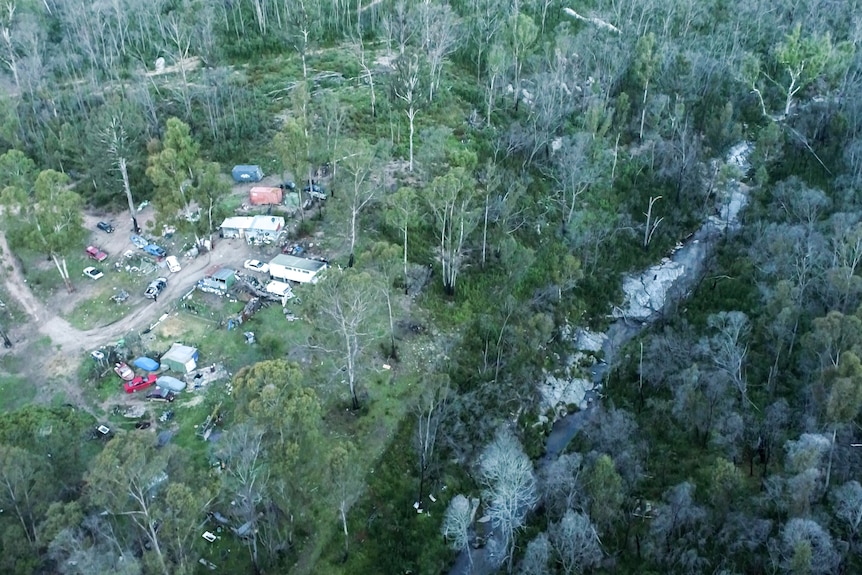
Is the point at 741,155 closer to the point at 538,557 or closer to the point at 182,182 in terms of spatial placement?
the point at 182,182

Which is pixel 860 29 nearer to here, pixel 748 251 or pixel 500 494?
pixel 748 251

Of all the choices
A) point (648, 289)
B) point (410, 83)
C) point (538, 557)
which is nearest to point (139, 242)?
point (410, 83)

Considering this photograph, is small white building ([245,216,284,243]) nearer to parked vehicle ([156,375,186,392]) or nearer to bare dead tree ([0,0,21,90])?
parked vehicle ([156,375,186,392])

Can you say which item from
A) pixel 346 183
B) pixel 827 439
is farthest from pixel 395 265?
pixel 827 439

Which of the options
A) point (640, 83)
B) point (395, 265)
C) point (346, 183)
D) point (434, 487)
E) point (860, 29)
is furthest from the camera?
point (860, 29)

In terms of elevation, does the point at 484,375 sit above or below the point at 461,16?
below

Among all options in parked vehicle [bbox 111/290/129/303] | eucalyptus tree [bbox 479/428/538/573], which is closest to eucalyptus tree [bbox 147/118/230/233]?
parked vehicle [bbox 111/290/129/303]

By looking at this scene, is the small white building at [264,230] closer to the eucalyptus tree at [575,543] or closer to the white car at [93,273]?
the white car at [93,273]
